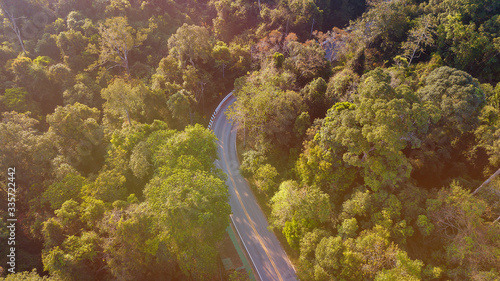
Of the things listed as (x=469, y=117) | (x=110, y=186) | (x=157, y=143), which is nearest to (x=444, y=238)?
(x=469, y=117)

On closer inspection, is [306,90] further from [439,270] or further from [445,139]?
[439,270]

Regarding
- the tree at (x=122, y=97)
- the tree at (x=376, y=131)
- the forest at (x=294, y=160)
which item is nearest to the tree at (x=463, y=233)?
the forest at (x=294, y=160)

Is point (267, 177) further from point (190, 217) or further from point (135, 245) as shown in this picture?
Result: point (135, 245)

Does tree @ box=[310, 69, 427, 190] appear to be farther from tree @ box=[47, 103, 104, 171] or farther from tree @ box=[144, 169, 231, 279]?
tree @ box=[47, 103, 104, 171]

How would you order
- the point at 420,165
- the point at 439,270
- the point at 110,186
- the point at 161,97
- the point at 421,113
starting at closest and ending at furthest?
the point at 439,270 → the point at 421,113 → the point at 420,165 → the point at 110,186 → the point at 161,97

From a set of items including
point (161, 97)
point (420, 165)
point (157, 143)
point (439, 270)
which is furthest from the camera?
point (161, 97)

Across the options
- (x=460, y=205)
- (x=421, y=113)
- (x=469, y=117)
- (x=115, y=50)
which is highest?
(x=115, y=50)
